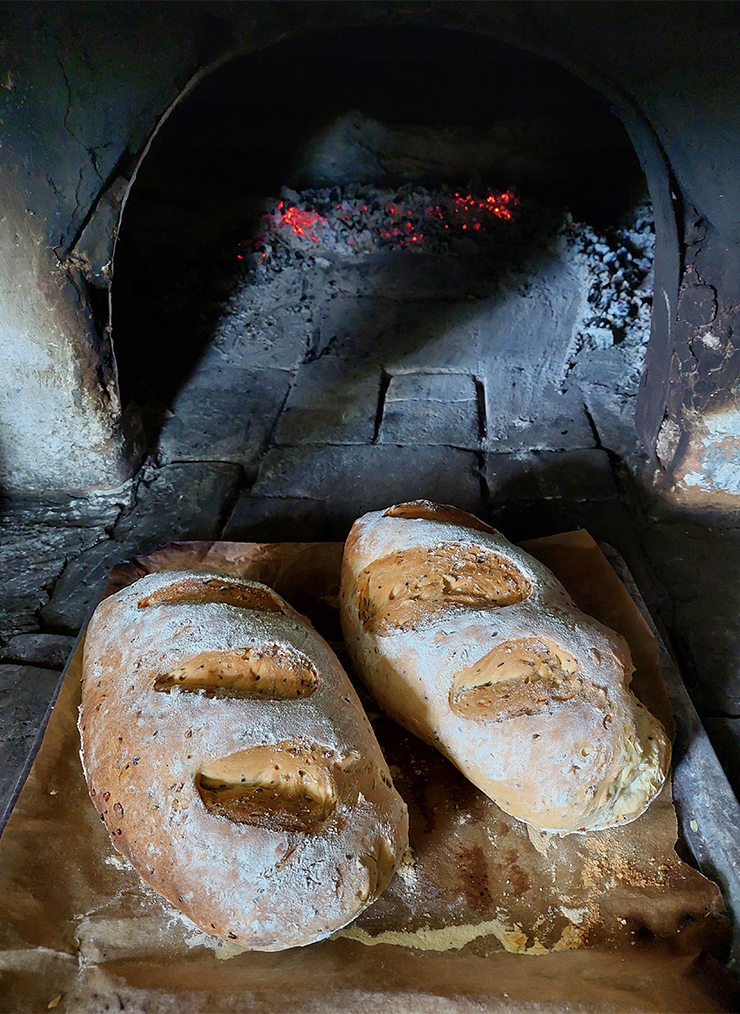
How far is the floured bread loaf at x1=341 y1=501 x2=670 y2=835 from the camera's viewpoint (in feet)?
4.49

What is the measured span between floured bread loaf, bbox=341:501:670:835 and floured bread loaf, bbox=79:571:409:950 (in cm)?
17

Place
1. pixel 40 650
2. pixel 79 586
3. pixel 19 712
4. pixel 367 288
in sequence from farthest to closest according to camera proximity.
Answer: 1. pixel 367 288
2. pixel 79 586
3. pixel 40 650
4. pixel 19 712

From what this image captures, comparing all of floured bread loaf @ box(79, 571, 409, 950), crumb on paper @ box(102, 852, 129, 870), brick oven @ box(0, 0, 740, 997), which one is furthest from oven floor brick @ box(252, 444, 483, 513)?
crumb on paper @ box(102, 852, 129, 870)

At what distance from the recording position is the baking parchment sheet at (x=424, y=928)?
1.22m

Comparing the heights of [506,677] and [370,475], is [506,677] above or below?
above

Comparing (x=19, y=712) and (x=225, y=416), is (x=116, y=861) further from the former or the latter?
(x=225, y=416)

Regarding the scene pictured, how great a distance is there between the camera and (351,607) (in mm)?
1797

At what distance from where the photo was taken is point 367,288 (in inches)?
177

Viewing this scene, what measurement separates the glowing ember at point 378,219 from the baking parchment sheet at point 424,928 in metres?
3.81

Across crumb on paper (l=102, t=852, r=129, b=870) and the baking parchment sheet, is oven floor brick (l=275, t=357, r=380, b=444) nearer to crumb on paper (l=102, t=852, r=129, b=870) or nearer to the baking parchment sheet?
the baking parchment sheet

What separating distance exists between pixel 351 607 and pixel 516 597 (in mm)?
455

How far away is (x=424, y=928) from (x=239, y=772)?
0.50 metres

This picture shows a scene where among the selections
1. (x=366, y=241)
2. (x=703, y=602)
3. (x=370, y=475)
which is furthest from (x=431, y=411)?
(x=703, y=602)

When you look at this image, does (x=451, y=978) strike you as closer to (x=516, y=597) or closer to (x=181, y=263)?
(x=516, y=597)
